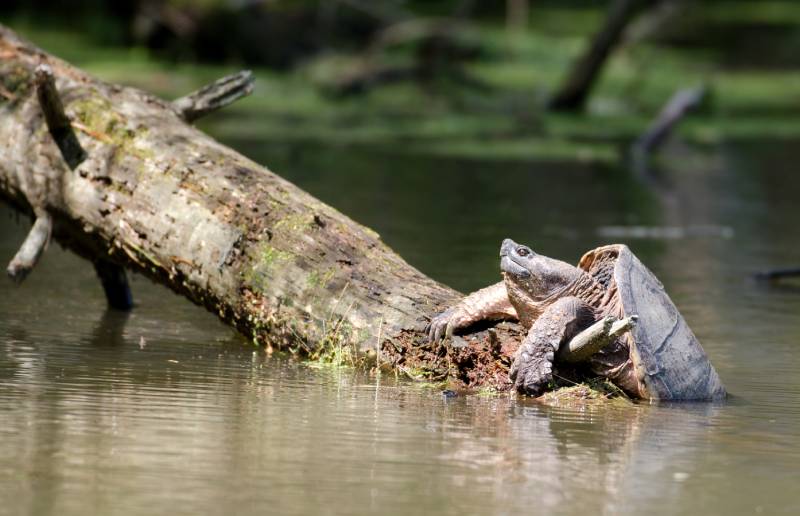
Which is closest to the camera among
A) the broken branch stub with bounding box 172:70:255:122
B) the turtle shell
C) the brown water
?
the brown water

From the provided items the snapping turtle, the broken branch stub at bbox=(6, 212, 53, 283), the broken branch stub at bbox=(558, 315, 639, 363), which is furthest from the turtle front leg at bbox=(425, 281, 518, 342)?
the broken branch stub at bbox=(6, 212, 53, 283)

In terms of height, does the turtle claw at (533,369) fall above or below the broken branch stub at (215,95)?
below

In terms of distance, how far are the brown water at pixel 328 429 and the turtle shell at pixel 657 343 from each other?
16 centimetres

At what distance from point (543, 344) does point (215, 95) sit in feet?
9.75

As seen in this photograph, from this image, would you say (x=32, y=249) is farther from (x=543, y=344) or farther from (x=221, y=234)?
(x=543, y=344)

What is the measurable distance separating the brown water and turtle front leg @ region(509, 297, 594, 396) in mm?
199

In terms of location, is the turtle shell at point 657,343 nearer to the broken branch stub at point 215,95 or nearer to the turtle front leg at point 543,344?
the turtle front leg at point 543,344

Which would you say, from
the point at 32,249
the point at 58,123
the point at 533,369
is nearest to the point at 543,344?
the point at 533,369

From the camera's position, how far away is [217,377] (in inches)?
261

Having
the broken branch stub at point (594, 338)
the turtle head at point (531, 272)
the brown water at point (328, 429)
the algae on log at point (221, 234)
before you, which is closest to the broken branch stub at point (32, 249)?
the algae on log at point (221, 234)

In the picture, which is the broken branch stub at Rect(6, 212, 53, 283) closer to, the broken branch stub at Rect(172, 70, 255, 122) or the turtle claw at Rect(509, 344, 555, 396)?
the broken branch stub at Rect(172, 70, 255, 122)

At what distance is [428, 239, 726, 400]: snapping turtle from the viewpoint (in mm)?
6227

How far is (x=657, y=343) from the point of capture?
634 centimetres

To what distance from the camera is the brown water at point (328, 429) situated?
462 cm
